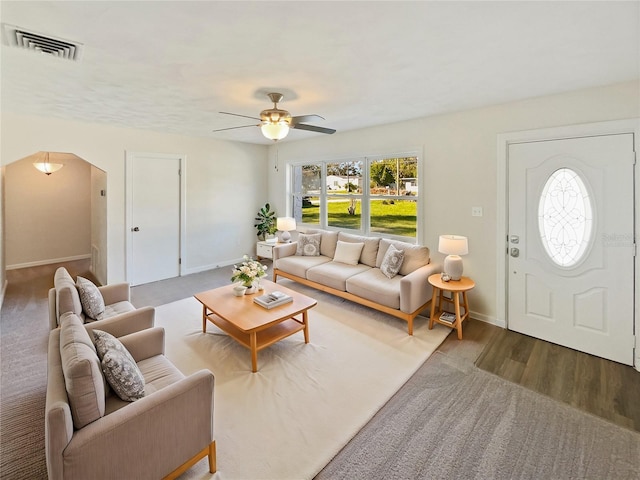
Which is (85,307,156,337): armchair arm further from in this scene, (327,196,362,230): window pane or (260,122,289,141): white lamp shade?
(327,196,362,230): window pane

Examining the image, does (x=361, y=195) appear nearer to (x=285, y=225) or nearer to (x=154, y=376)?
(x=285, y=225)

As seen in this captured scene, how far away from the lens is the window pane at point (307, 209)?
6.10 meters

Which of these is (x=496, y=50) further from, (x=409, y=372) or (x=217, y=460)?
(x=217, y=460)

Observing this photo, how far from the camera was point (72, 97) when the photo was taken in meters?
3.25

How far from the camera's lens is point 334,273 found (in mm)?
4234

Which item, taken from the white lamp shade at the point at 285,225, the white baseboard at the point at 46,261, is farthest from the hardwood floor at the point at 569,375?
the white baseboard at the point at 46,261

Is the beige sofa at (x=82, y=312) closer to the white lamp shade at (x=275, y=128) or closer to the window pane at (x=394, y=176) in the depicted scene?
the white lamp shade at (x=275, y=128)

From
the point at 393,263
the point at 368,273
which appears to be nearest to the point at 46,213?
the point at 368,273

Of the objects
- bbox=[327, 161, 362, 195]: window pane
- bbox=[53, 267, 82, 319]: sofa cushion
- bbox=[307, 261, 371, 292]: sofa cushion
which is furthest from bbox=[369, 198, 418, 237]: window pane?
bbox=[53, 267, 82, 319]: sofa cushion

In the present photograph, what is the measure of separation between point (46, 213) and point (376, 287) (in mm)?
7127

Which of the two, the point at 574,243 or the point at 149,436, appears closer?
the point at 149,436

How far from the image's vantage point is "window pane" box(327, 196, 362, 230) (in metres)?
5.36

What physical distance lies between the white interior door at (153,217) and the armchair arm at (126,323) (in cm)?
302

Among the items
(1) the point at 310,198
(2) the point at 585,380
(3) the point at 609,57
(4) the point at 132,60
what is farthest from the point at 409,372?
(1) the point at 310,198
